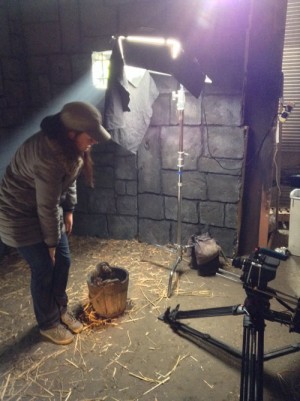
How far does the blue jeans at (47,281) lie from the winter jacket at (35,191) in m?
0.11

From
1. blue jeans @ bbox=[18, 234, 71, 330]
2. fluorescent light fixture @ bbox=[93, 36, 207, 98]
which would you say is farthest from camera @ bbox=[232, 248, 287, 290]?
fluorescent light fixture @ bbox=[93, 36, 207, 98]

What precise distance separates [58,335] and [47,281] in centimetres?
50

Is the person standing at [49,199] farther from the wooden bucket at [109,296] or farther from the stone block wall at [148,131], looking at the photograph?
the stone block wall at [148,131]

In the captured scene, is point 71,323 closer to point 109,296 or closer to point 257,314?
point 109,296

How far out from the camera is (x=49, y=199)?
7.54 ft

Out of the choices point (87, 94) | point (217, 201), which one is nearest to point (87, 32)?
point (87, 94)

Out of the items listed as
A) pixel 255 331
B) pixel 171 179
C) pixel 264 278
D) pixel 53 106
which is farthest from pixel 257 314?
pixel 53 106

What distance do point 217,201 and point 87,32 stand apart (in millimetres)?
2610

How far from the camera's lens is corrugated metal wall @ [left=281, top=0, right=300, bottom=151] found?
4.77m

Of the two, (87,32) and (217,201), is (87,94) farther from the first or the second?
(217,201)

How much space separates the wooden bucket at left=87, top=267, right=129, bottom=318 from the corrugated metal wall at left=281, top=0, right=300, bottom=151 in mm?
3745

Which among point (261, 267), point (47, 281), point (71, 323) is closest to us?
point (261, 267)

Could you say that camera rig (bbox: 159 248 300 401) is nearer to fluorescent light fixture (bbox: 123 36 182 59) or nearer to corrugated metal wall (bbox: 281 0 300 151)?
fluorescent light fixture (bbox: 123 36 182 59)

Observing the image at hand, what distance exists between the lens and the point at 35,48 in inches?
176
